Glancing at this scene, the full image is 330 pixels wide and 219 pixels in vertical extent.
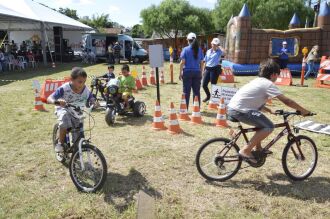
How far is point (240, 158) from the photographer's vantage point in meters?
4.75

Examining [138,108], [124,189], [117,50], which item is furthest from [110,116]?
[117,50]

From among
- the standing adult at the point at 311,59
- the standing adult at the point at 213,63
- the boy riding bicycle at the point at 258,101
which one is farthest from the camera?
the standing adult at the point at 311,59

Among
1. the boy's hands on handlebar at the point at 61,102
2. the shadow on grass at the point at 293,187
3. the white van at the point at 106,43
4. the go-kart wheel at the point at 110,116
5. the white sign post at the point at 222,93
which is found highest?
the white van at the point at 106,43

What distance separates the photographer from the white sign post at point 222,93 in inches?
338

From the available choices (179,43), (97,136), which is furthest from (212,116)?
(179,43)

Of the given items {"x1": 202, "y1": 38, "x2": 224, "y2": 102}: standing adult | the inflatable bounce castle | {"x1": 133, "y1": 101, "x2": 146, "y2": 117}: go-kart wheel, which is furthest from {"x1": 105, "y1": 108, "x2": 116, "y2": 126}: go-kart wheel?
the inflatable bounce castle

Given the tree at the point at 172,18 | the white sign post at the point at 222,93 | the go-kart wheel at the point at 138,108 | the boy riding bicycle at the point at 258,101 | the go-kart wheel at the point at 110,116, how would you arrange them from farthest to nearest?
1. the tree at the point at 172,18
2. the white sign post at the point at 222,93
3. the go-kart wheel at the point at 138,108
4. the go-kart wheel at the point at 110,116
5. the boy riding bicycle at the point at 258,101

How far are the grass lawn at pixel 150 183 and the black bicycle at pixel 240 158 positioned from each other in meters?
0.15

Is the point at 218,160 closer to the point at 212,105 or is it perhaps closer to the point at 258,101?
the point at 258,101

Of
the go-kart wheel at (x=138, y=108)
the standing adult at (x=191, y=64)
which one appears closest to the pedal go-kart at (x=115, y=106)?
the go-kart wheel at (x=138, y=108)

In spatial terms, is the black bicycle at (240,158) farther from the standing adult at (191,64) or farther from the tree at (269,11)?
the tree at (269,11)

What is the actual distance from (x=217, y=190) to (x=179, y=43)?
104ft

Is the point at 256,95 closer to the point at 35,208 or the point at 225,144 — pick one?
the point at 225,144

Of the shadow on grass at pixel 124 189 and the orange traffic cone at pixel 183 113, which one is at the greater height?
the orange traffic cone at pixel 183 113
